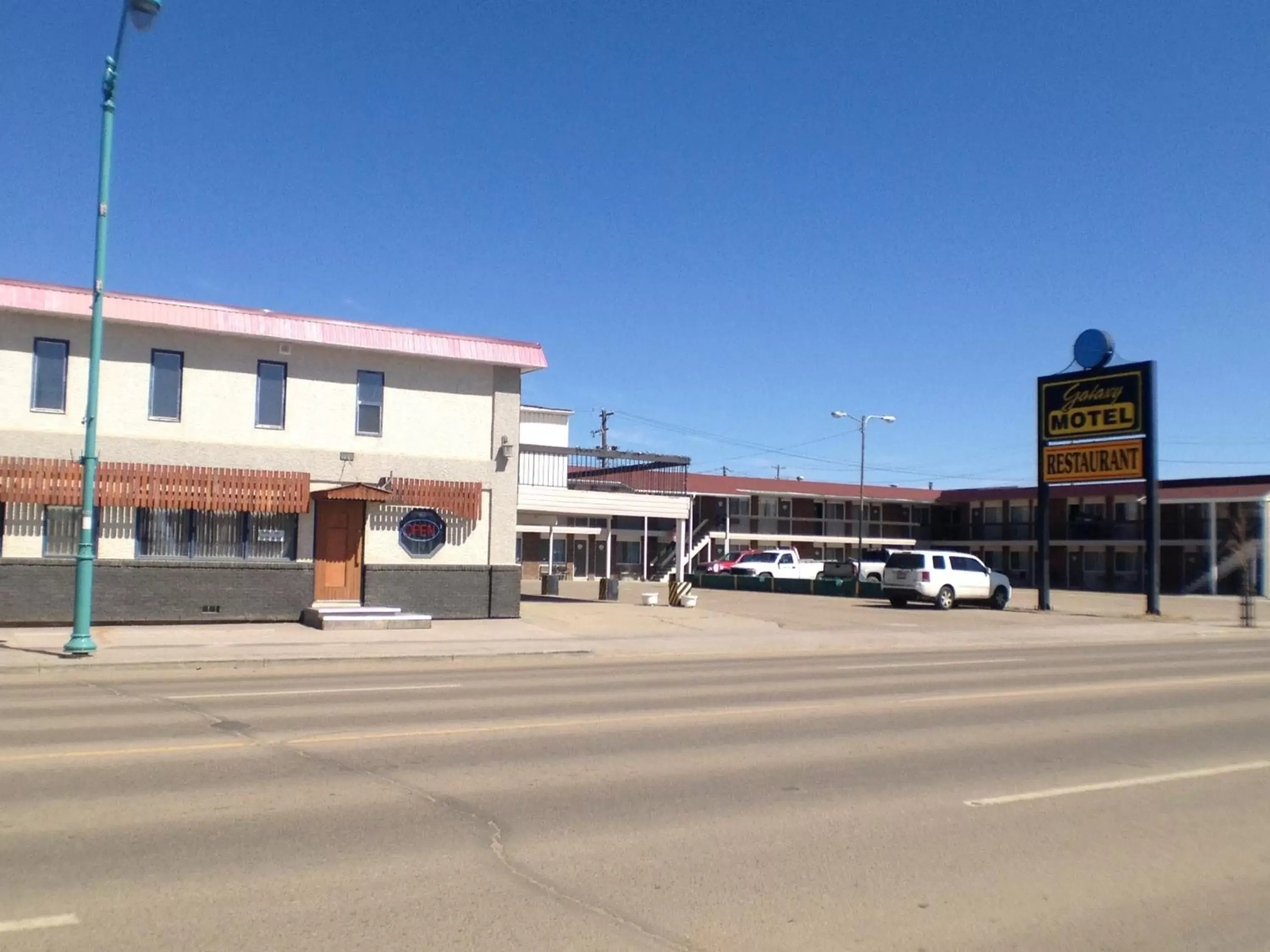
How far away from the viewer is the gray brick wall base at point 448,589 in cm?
2692

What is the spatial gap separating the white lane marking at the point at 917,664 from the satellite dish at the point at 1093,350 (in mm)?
18671

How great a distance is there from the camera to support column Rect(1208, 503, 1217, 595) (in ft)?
185

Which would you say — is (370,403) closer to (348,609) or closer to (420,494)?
(420,494)

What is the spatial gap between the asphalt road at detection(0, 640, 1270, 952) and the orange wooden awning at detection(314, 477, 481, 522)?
1217 cm

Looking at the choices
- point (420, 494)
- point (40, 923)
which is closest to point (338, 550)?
point (420, 494)

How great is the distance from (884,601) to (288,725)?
1314 inches

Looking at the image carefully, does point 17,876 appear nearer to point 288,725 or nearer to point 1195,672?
point 288,725

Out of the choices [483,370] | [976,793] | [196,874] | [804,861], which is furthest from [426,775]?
[483,370]

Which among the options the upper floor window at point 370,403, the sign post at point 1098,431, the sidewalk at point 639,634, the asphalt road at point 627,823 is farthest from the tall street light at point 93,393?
the sign post at point 1098,431

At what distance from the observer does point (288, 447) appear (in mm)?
26047

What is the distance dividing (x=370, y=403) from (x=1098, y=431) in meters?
23.1

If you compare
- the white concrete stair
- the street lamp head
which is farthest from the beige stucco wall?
the street lamp head

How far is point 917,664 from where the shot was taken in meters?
20.5

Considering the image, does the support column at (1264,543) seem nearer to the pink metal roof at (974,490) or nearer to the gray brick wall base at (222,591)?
the pink metal roof at (974,490)
